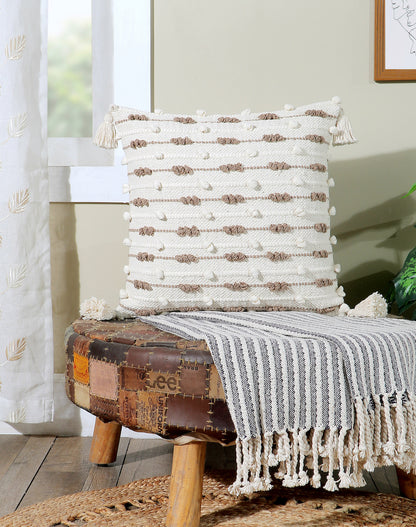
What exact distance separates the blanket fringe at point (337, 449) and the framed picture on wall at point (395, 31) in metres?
1.02

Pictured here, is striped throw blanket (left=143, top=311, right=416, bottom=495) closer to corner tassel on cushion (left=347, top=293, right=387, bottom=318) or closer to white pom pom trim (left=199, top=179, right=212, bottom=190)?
corner tassel on cushion (left=347, top=293, right=387, bottom=318)

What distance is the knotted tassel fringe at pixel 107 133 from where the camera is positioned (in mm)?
1456

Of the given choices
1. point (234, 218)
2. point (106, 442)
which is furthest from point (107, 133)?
point (106, 442)

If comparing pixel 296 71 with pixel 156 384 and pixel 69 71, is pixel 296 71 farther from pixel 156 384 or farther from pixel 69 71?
pixel 156 384

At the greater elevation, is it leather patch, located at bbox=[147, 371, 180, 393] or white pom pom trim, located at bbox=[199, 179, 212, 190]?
white pom pom trim, located at bbox=[199, 179, 212, 190]

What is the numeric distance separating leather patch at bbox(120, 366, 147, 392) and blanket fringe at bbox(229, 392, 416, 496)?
0.64ft

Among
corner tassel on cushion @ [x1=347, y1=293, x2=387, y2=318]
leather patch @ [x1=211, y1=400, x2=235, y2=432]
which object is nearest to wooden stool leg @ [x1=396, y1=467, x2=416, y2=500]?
corner tassel on cushion @ [x1=347, y1=293, x2=387, y2=318]

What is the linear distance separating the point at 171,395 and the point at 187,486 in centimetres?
15

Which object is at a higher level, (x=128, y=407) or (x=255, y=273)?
(x=255, y=273)

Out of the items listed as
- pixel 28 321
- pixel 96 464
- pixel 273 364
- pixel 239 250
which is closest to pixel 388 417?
pixel 273 364

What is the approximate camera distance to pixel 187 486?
40.1 inches

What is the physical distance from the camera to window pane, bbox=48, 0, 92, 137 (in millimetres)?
1780

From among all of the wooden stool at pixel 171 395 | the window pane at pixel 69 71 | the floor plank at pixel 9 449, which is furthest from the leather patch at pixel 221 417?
the window pane at pixel 69 71

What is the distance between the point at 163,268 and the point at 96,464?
522mm
